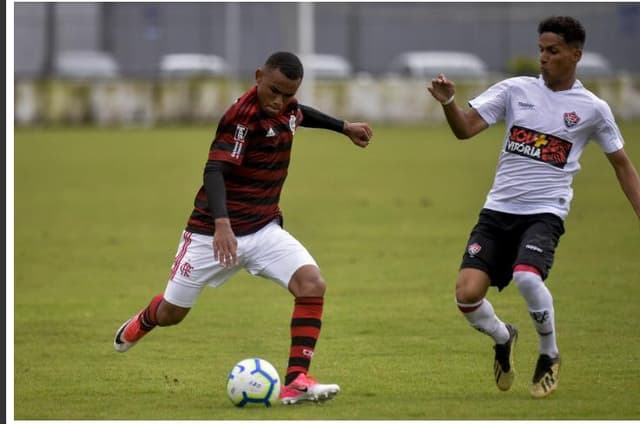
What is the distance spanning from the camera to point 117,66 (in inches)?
1977

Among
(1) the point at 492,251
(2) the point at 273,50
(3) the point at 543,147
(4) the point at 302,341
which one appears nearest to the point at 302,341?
(4) the point at 302,341

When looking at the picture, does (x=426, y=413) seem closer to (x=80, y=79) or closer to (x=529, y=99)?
(x=529, y=99)

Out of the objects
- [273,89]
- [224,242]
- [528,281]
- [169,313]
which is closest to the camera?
[224,242]

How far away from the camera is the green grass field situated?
7.34m

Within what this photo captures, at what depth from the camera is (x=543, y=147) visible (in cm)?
741

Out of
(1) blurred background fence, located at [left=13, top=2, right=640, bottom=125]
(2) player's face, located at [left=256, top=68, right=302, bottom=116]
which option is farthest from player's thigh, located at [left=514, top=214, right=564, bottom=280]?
(1) blurred background fence, located at [left=13, top=2, right=640, bottom=125]

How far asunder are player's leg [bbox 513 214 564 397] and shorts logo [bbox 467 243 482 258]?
0.92 feet

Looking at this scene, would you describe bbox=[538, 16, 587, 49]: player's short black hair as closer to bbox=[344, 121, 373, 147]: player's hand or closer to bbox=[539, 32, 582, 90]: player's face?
bbox=[539, 32, 582, 90]: player's face

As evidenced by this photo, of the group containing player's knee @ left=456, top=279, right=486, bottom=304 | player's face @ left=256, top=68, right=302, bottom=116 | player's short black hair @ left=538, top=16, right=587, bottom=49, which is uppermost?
player's short black hair @ left=538, top=16, right=587, bottom=49

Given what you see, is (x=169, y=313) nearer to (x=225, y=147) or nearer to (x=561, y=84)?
(x=225, y=147)

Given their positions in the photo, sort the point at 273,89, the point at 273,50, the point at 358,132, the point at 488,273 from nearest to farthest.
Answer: the point at 273,89 → the point at 488,273 → the point at 358,132 → the point at 273,50

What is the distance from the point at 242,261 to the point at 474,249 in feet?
4.39

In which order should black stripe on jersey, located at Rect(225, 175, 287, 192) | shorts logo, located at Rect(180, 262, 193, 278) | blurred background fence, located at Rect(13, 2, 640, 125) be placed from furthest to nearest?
blurred background fence, located at Rect(13, 2, 640, 125)
shorts logo, located at Rect(180, 262, 193, 278)
black stripe on jersey, located at Rect(225, 175, 287, 192)

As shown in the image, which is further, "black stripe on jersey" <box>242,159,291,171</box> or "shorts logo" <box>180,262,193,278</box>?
"shorts logo" <box>180,262,193,278</box>
